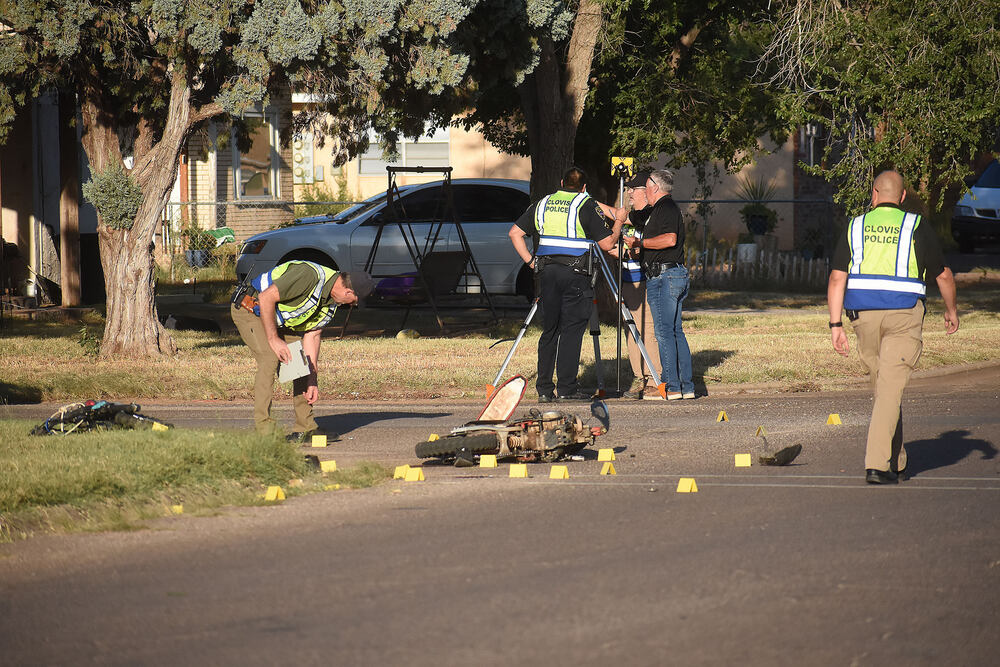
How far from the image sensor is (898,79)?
15438mm

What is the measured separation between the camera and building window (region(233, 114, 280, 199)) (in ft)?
101

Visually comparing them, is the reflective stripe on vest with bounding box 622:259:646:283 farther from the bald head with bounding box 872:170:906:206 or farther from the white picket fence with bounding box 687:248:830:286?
the white picket fence with bounding box 687:248:830:286

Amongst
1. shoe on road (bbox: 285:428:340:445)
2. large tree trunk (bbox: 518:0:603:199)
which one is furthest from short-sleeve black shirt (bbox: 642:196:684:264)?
large tree trunk (bbox: 518:0:603:199)

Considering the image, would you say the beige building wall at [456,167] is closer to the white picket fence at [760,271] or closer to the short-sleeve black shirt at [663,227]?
the white picket fence at [760,271]

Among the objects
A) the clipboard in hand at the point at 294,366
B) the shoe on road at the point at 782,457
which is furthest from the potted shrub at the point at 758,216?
the clipboard in hand at the point at 294,366

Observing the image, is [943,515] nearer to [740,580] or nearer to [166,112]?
[740,580]

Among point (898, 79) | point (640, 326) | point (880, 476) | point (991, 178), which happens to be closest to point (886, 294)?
point (880, 476)

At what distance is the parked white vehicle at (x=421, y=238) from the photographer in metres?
20.0

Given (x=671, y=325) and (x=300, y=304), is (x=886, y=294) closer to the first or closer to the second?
(x=300, y=304)

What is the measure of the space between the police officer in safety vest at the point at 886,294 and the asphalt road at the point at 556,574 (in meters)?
0.44

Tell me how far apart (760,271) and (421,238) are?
8.29 meters

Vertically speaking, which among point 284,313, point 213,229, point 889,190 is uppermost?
point 213,229

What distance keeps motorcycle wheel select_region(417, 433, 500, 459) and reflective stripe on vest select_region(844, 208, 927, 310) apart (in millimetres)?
2404

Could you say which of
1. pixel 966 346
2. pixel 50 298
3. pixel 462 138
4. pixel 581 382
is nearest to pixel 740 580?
pixel 581 382
